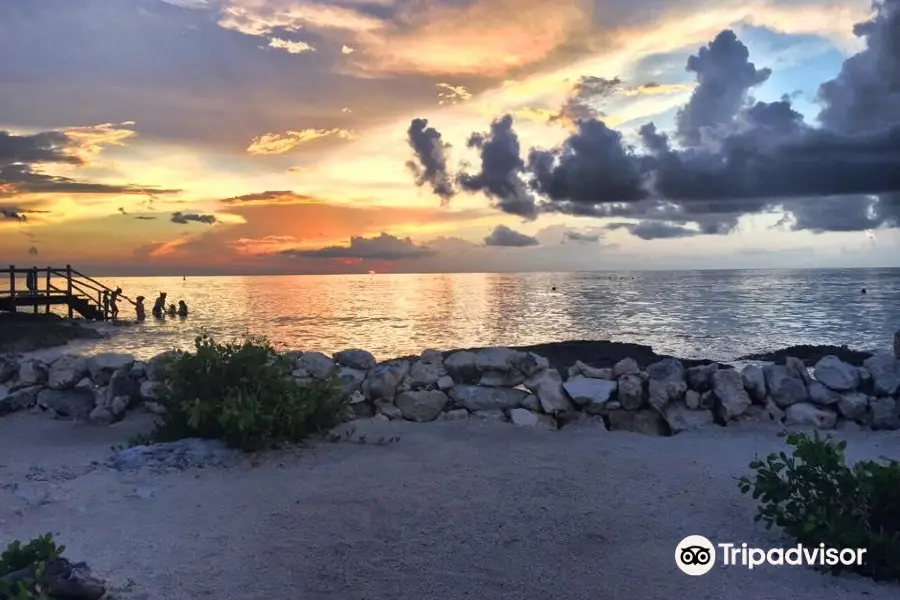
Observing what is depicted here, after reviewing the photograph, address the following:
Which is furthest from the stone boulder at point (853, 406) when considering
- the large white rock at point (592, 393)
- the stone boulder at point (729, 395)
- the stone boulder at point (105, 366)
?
the stone boulder at point (105, 366)

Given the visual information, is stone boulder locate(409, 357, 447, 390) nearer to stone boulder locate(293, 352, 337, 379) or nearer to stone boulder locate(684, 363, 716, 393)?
stone boulder locate(293, 352, 337, 379)

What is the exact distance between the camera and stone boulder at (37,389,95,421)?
9.16m

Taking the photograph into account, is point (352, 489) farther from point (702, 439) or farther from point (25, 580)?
point (702, 439)

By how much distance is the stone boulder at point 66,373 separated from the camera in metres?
9.37

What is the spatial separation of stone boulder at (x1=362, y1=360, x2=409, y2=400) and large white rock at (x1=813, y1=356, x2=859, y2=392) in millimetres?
4933

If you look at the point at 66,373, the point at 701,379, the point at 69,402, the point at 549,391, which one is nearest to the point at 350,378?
the point at 549,391

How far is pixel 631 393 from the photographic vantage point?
8.24 meters

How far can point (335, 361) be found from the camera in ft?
30.4

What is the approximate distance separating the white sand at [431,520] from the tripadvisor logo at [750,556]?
9 centimetres

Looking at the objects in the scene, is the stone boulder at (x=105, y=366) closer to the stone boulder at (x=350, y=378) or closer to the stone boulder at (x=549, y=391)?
the stone boulder at (x=350, y=378)

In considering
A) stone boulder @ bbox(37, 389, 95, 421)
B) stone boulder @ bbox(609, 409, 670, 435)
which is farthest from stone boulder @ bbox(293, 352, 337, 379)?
stone boulder @ bbox(609, 409, 670, 435)

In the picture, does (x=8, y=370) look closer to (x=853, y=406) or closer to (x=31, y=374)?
(x=31, y=374)

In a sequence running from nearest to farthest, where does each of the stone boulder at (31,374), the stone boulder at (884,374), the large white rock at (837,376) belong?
the stone boulder at (884,374), the large white rock at (837,376), the stone boulder at (31,374)

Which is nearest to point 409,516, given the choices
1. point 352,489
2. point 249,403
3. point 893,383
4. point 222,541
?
point 352,489
